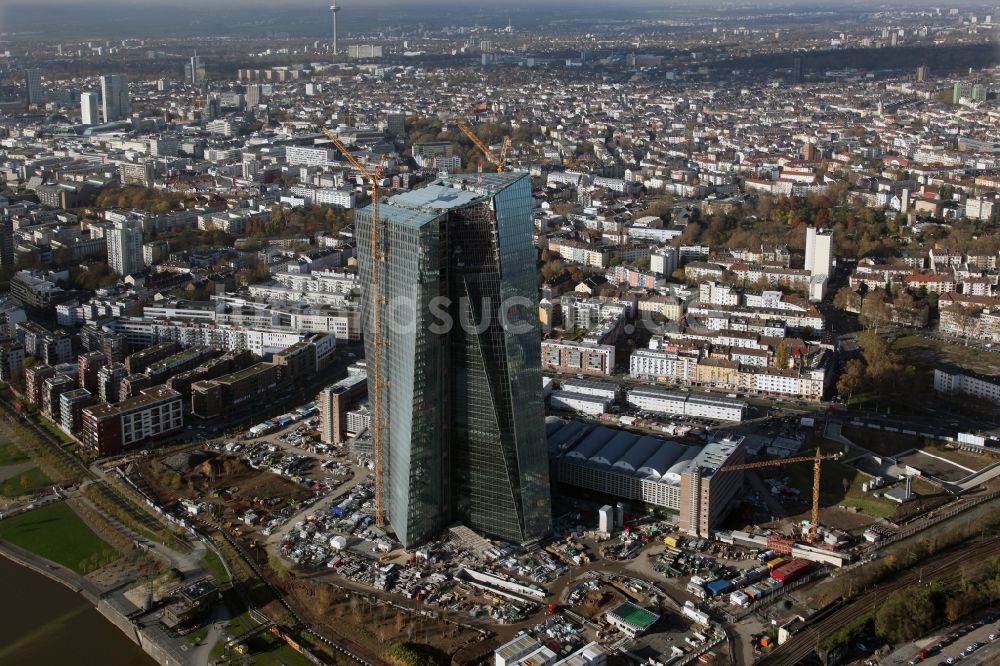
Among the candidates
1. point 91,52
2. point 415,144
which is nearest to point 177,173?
point 415,144

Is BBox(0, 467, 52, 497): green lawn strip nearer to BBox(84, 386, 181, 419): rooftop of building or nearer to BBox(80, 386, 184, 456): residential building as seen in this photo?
BBox(80, 386, 184, 456): residential building

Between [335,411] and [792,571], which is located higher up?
[335,411]

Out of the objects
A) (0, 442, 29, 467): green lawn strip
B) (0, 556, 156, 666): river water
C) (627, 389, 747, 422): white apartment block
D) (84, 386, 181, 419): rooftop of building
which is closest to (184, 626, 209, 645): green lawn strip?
(0, 556, 156, 666): river water

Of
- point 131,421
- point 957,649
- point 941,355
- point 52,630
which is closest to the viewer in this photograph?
point 957,649

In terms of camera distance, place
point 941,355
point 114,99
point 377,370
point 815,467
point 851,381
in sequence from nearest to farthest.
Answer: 1. point 377,370
2. point 815,467
3. point 851,381
4. point 941,355
5. point 114,99

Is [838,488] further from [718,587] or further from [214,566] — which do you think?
[214,566]

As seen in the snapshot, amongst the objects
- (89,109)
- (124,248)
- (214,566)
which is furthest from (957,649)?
(89,109)
